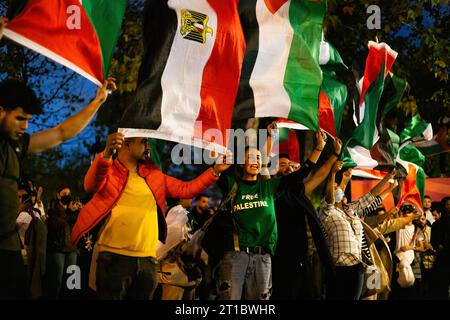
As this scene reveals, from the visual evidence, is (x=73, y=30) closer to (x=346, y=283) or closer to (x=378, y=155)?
(x=346, y=283)

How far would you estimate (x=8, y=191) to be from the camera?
543 centimetres

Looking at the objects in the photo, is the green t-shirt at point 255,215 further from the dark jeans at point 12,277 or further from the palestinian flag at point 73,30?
the dark jeans at point 12,277

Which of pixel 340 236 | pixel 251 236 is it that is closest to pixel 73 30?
pixel 251 236

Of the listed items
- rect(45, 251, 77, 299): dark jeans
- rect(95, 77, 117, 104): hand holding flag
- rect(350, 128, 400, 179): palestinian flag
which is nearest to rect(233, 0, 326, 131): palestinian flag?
rect(45, 251, 77, 299): dark jeans

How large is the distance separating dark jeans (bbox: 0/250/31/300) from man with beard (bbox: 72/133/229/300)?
1594 millimetres

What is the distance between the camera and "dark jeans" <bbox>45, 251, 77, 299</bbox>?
10.2m

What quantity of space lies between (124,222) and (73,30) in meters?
1.67

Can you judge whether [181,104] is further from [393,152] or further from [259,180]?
[393,152]

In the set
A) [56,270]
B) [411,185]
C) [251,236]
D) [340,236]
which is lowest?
[56,270]

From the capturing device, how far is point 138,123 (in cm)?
746

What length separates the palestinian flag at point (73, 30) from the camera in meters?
6.45

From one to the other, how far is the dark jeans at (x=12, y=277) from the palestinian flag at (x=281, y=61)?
171 inches

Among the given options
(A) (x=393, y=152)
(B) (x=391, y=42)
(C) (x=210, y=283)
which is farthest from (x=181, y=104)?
(B) (x=391, y=42)

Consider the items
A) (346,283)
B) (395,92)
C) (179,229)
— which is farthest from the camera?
(395,92)
